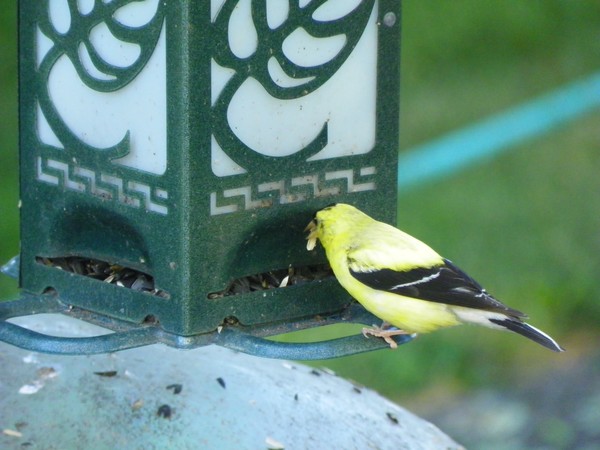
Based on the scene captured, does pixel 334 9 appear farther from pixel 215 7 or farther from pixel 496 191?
pixel 496 191

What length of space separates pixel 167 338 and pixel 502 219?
4634 mm

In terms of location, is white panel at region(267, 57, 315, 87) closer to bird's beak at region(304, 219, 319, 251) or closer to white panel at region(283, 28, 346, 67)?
white panel at region(283, 28, 346, 67)

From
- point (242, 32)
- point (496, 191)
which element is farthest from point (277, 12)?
point (496, 191)

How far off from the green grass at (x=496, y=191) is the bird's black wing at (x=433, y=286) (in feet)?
9.70

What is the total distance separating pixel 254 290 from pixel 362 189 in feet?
1.55

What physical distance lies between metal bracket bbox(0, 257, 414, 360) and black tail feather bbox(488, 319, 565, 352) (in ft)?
0.90

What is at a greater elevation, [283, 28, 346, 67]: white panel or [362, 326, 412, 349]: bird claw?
[283, 28, 346, 67]: white panel

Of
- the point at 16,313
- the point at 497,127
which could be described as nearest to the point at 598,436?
the point at 497,127

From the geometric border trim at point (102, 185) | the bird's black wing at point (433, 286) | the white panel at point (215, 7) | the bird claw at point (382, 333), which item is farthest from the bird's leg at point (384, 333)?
the white panel at point (215, 7)

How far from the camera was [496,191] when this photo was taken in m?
7.99

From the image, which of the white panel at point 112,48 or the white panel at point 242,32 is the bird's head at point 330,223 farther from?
the white panel at point 112,48

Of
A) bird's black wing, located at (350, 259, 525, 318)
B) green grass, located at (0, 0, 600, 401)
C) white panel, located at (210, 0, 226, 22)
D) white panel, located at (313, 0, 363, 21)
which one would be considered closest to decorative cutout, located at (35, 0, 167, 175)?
white panel, located at (210, 0, 226, 22)

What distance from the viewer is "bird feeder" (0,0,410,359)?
10.7 feet

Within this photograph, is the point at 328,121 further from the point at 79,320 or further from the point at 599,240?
the point at 599,240
